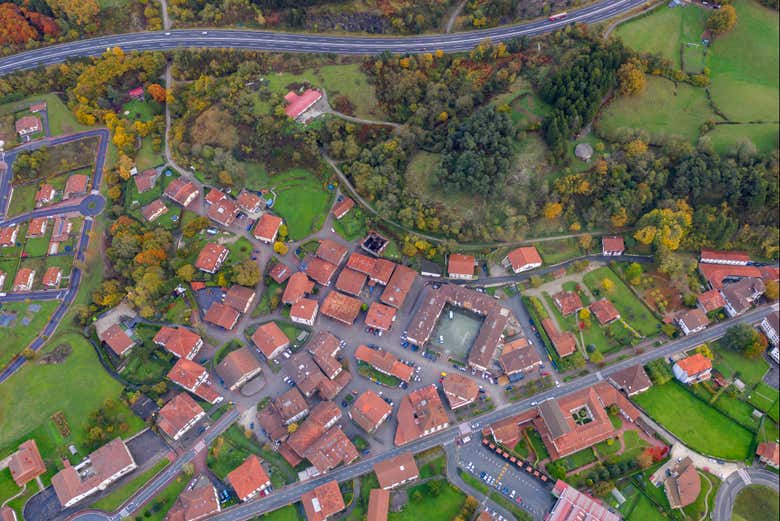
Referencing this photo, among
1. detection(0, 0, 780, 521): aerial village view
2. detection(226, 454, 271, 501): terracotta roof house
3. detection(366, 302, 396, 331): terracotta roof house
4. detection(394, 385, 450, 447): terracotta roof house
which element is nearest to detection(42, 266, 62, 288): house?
detection(0, 0, 780, 521): aerial village view

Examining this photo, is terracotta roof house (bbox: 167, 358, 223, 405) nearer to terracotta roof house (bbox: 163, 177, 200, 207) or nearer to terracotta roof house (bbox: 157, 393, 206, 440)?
terracotta roof house (bbox: 157, 393, 206, 440)

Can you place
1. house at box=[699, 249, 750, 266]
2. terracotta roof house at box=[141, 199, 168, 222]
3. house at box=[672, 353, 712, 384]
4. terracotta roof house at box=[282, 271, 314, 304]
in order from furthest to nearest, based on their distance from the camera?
terracotta roof house at box=[141, 199, 168, 222] < house at box=[699, 249, 750, 266] < terracotta roof house at box=[282, 271, 314, 304] < house at box=[672, 353, 712, 384]

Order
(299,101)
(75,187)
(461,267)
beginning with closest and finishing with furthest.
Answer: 1. (461,267)
2. (75,187)
3. (299,101)

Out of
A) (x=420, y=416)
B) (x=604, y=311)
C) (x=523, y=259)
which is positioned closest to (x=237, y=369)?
(x=420, y=416)

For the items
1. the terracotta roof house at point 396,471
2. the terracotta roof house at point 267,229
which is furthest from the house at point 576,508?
the terracotta roof house at point 267,229

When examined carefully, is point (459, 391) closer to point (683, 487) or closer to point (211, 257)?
point (683, 487)

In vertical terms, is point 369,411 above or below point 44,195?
below

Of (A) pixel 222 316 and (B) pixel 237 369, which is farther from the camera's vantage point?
(A) pixel 222 316
